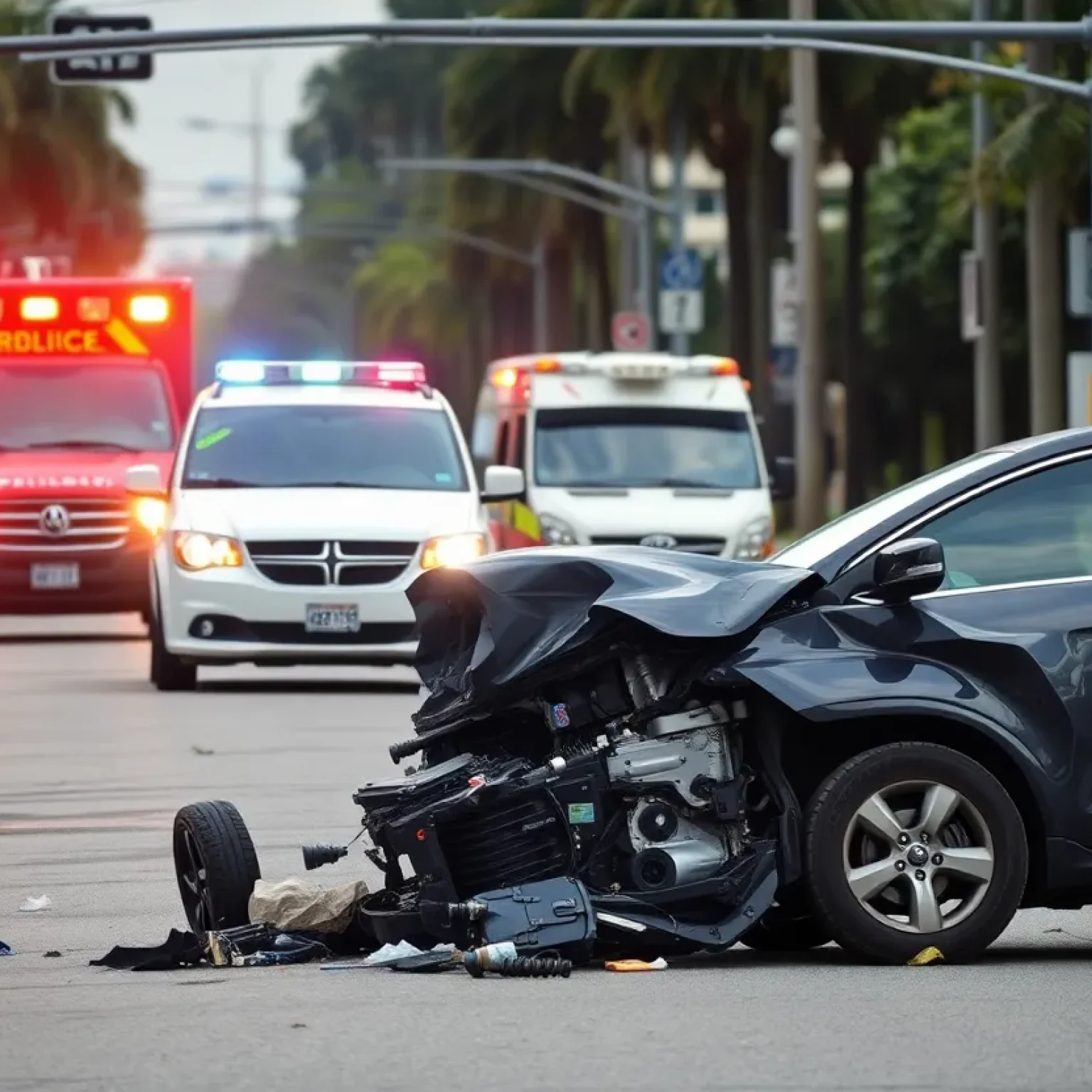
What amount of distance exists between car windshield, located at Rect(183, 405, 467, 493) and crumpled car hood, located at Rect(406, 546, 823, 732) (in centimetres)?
1181

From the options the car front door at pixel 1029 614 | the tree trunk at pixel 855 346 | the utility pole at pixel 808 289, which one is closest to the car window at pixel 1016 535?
the car front door at pixel 1029 614

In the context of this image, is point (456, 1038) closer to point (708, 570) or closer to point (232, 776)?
point (708, 570)

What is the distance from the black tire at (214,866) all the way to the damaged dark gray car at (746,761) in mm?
393

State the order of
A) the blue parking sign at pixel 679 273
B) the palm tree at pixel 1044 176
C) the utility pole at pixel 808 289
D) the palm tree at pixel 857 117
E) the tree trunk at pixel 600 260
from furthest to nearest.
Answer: the tree trunk at pixel 600 260 < the palm tree at pixel 857 117 < the blue parking sign at pixel 679 273 < the utility pole at pixel 808 289 < the palm tree at pixel 1044 176

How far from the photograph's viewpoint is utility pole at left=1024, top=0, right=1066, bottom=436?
127ft

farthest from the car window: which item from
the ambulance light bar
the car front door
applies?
the ambulance light bar

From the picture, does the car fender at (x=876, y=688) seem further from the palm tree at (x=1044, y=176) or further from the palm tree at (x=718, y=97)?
the palm tree at (x=718, y=97)

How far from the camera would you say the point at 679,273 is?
46.3 metres

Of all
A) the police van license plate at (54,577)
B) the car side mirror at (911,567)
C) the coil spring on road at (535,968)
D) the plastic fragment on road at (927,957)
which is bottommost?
the police van license plate at (54,577)

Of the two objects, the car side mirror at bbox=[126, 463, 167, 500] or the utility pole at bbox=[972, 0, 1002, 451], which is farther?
the utility pole at bbox=[972, 0, 1002, 451]

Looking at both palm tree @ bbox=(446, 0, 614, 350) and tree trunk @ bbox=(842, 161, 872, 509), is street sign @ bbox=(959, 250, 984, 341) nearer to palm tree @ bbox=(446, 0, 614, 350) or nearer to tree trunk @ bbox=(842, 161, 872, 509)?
tree trunk @ bbox=(842, 161, 872, 509)

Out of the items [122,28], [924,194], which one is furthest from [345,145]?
[122,28]

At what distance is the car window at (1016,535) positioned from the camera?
962cm

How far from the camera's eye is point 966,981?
9039 millimetres
